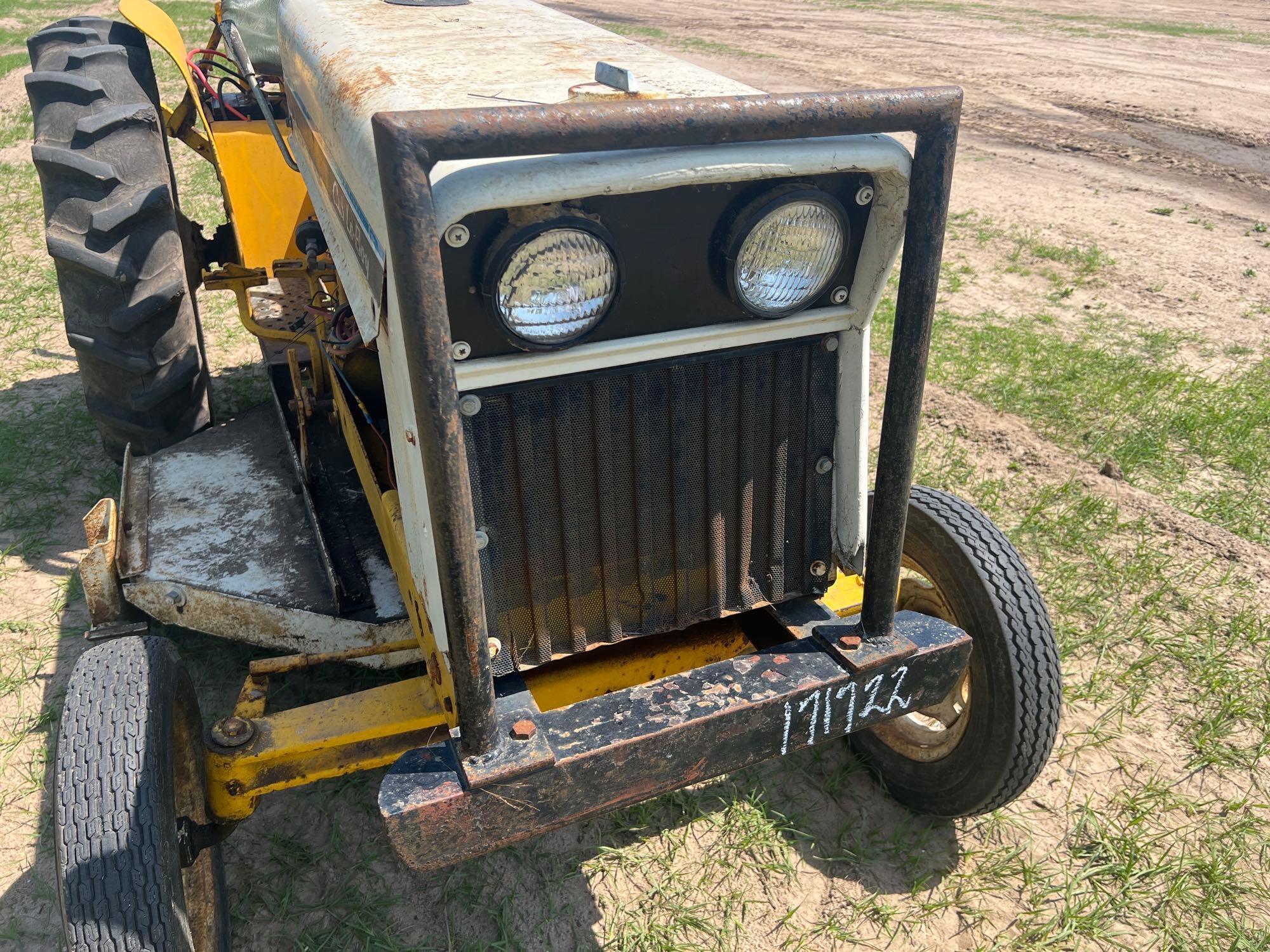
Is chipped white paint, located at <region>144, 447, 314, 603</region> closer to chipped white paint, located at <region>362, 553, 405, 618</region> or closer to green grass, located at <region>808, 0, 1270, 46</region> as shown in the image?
chipped white paint, located at <region>362, 553, 405, 618</region>

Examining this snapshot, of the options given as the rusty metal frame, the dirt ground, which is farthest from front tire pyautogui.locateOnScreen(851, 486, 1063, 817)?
the rusty metal frame

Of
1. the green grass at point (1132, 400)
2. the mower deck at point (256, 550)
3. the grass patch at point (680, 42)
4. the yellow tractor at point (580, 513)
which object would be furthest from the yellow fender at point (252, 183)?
the grass patch at point (680, 42)

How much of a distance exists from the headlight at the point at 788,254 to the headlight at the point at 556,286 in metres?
0.25

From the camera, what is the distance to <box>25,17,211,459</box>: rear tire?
9.82 feet

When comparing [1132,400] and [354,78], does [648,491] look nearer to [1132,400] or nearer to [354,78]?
[354,78]

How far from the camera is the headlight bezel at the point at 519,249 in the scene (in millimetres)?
1465

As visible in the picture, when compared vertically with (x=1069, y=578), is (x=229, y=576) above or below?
above

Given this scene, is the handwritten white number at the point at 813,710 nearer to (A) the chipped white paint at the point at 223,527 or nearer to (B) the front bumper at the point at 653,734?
(B) the front bumper at the point at 653,734

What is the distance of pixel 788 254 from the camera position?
1.69 metres

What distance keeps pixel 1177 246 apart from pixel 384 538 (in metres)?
6.13

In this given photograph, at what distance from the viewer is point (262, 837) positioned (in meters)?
2.37

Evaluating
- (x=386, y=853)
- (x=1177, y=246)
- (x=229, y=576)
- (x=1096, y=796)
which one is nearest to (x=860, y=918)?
(x=1096, y=796)

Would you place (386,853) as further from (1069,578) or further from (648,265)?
(1069,578)

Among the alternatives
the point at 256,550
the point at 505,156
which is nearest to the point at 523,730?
the point at 505,156
